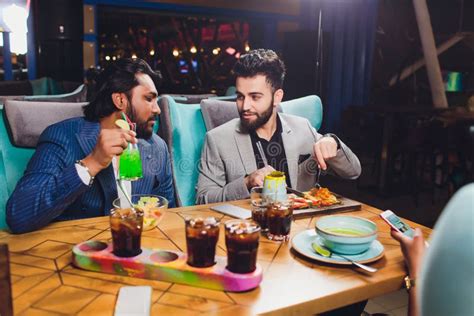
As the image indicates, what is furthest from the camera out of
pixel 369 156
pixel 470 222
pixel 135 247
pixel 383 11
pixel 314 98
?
pixel 383 11

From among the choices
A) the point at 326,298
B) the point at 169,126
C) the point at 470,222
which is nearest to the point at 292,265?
the point at 326,298

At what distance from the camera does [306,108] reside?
2.80m

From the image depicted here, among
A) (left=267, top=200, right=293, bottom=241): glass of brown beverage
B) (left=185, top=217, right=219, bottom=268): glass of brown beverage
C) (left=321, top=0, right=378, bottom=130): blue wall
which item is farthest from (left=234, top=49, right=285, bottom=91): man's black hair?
(left=321, top=0, right=378, bottom=130): blue wall

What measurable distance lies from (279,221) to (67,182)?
2.38ft

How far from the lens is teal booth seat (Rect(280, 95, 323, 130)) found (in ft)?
9.05

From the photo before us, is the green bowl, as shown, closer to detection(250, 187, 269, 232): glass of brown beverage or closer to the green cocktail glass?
detection(250, 187, 269, 232): glass of brown beverage

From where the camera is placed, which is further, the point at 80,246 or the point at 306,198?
the point at 306,198

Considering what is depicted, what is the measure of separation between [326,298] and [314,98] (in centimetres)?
192

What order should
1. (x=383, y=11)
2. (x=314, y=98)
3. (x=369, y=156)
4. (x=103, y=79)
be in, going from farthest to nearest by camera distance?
(x=383, y=11) < (x=369, y=156) < (x=314, y=98) < (x=103, y=79)

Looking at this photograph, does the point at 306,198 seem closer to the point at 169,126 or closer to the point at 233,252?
the point at 233,252

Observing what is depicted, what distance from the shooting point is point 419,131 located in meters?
5.16

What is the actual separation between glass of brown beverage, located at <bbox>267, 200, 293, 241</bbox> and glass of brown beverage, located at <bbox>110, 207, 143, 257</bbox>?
427 mm

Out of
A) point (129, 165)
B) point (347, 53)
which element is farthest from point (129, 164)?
point (347, 53)

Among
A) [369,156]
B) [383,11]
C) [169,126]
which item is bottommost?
[369,156]
